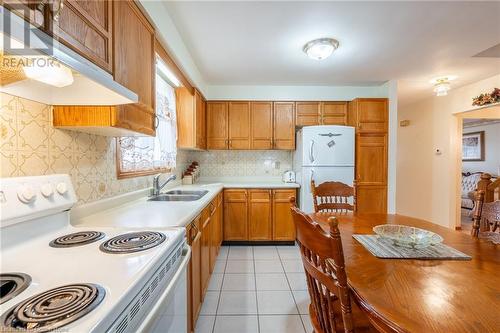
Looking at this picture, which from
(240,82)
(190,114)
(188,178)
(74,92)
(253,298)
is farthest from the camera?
(240,82)

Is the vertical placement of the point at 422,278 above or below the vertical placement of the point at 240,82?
below

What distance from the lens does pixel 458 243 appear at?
4.12ft

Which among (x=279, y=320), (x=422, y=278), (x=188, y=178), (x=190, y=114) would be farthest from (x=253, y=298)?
(x=190, y=114)

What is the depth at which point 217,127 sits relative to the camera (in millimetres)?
3604

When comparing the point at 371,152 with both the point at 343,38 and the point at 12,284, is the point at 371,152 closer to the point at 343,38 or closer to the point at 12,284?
the point at 343,38

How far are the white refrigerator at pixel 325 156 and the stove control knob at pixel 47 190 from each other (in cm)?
275

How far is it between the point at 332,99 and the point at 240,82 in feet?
4.82

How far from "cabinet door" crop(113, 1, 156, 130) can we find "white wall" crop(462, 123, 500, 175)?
27.4ft

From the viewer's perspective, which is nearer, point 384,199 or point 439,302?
point 439,302

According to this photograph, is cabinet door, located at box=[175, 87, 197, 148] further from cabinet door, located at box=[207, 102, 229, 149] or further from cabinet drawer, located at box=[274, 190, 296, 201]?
cabinet drawer, located at box=[274, 190, 296, 201]

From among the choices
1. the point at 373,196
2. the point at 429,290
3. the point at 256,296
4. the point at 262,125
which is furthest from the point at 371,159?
the point at 429,290

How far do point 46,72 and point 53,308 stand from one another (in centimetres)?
79

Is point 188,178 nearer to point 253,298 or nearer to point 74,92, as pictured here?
point 253,298

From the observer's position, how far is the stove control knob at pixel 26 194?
0.89m
